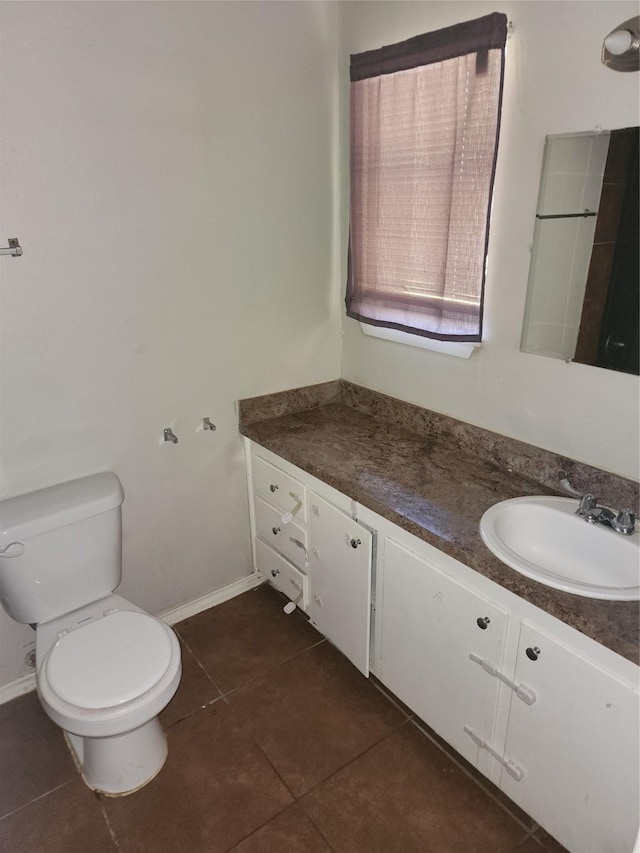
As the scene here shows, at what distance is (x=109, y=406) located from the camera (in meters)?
1.91

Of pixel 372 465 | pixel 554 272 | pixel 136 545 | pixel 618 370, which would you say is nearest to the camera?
pixel 618 370

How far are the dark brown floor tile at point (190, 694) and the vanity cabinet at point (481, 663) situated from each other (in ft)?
1.46

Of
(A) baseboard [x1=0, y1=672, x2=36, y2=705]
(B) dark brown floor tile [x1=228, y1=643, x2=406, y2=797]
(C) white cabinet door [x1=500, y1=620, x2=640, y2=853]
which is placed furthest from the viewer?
(A) baseboard [x1=0, y1=672, x2=36, y2=705]

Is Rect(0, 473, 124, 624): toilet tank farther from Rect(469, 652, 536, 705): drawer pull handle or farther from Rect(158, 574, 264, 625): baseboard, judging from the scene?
Rect(469, 652, 536, 705): drawer pull handle

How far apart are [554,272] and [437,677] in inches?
47.3

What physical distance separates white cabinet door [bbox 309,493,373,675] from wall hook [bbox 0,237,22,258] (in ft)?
3.79

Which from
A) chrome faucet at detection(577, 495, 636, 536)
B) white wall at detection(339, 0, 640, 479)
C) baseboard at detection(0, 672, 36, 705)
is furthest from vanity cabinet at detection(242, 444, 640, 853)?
baseboard at detection(0, 672, 36, 705)

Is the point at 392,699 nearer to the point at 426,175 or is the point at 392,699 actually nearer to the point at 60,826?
the point at 60,826

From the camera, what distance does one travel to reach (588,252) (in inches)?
60.0

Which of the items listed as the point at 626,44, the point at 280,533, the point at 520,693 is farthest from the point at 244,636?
the point at 626,44

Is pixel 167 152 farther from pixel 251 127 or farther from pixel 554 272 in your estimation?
pixel 554 272

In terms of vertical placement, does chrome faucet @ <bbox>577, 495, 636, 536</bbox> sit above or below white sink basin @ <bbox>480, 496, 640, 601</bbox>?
above

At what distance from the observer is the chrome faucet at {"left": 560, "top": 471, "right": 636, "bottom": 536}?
4.73ft

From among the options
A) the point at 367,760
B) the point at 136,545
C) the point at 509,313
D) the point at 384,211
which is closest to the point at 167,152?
the point at 384,211
